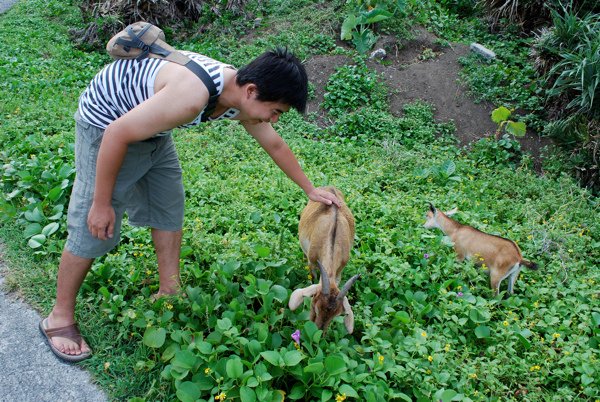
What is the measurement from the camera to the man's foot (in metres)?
3.49

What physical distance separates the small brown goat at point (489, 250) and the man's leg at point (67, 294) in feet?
10.4

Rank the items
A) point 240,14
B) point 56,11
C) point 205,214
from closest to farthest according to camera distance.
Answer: point 205,214, point 240,14, point 56,11

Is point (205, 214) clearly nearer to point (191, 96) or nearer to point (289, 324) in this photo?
point (289, 324)

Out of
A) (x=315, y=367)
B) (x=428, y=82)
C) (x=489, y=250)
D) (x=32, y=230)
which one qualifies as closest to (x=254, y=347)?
(x=315, y=367)

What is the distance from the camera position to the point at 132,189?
134 inches

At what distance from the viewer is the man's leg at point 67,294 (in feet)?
11.0

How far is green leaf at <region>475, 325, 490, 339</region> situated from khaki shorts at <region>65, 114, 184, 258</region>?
89.6 inches

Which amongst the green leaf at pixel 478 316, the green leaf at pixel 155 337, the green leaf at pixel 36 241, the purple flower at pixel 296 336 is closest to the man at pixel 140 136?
the green leaf at pixel 155 337

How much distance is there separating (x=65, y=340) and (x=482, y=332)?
2.84 m

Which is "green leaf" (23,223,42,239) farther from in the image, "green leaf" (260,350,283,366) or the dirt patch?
the dirt patch

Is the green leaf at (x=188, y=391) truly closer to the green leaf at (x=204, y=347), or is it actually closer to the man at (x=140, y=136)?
the green leaf at (x=204, y=347)

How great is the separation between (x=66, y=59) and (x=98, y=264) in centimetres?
674

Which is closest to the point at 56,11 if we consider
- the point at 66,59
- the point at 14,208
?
the point at 66,59

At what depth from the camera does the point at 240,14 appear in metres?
11.0
